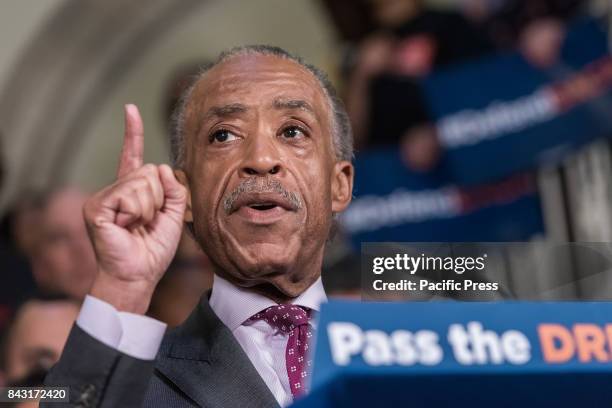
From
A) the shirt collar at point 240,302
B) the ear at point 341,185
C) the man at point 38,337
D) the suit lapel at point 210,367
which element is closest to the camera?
the suit lapel at point 210,367

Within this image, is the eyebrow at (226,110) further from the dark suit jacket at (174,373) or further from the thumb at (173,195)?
the dark suit jacket at (174,373)

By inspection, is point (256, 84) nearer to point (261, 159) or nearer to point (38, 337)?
point (261, 159)

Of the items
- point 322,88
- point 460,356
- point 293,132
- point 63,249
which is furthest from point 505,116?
point 460,356

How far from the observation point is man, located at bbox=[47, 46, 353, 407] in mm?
1533

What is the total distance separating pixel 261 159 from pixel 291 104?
112 millimetres

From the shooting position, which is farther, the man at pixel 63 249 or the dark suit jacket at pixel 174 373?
the man at pixel 63 249

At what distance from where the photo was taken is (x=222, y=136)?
5.80 ft

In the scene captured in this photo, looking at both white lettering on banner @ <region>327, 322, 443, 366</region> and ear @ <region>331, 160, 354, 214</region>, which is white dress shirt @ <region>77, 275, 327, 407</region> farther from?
white lettering on banner @ <region>327, 322, 443, 366</region>

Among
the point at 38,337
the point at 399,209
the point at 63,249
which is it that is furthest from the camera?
the point at 399,209

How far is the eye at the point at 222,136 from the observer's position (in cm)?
176

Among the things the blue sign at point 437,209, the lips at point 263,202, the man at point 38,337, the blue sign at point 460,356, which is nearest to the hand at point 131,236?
the lips at point 263,202

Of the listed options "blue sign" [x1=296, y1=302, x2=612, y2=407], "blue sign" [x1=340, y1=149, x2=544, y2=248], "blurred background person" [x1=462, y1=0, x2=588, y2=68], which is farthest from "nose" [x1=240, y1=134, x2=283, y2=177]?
"blurred background person" [x1=462, y1=0, x2=588, y2=68]

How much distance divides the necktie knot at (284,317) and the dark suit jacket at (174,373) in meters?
0.06

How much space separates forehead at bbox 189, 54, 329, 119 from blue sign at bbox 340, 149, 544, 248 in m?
2.52
